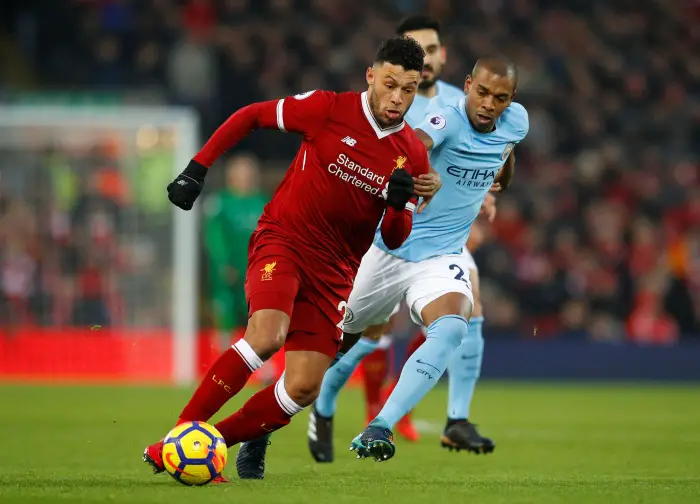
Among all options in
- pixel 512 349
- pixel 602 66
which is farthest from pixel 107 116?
pixel 602 66

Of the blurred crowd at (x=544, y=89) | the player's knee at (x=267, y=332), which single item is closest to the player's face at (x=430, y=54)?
the player's knee at (x=267, y=332)

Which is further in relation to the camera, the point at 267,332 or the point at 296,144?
the point at 296,144

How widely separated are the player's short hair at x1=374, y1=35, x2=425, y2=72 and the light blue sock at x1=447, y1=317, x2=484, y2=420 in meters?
2.19

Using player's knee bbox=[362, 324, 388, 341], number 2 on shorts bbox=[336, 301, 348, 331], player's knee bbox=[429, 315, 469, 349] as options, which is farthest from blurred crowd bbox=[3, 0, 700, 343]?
number 2 on shorts bbox=[336, 301, 348, 331]

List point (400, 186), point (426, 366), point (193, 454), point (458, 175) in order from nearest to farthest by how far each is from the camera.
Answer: point (193, 454) < point (400, 186) < point (426, 366) < point (458, 175)

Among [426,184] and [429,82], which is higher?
[429,82]

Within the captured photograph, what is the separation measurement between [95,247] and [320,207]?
31.0ft

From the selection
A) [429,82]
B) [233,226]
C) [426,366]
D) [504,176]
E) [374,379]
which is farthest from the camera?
[233,226]

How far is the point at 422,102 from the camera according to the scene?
25.0 feet

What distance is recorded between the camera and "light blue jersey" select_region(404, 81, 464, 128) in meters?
7.45

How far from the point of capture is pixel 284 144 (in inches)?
659

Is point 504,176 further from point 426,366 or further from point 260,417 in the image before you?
point 260,417

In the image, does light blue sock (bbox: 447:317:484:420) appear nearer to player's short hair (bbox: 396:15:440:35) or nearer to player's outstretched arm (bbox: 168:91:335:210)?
player's short hair (bbox: 396:15:440:35)

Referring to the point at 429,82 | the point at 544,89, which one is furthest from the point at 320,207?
the point at 544,89
